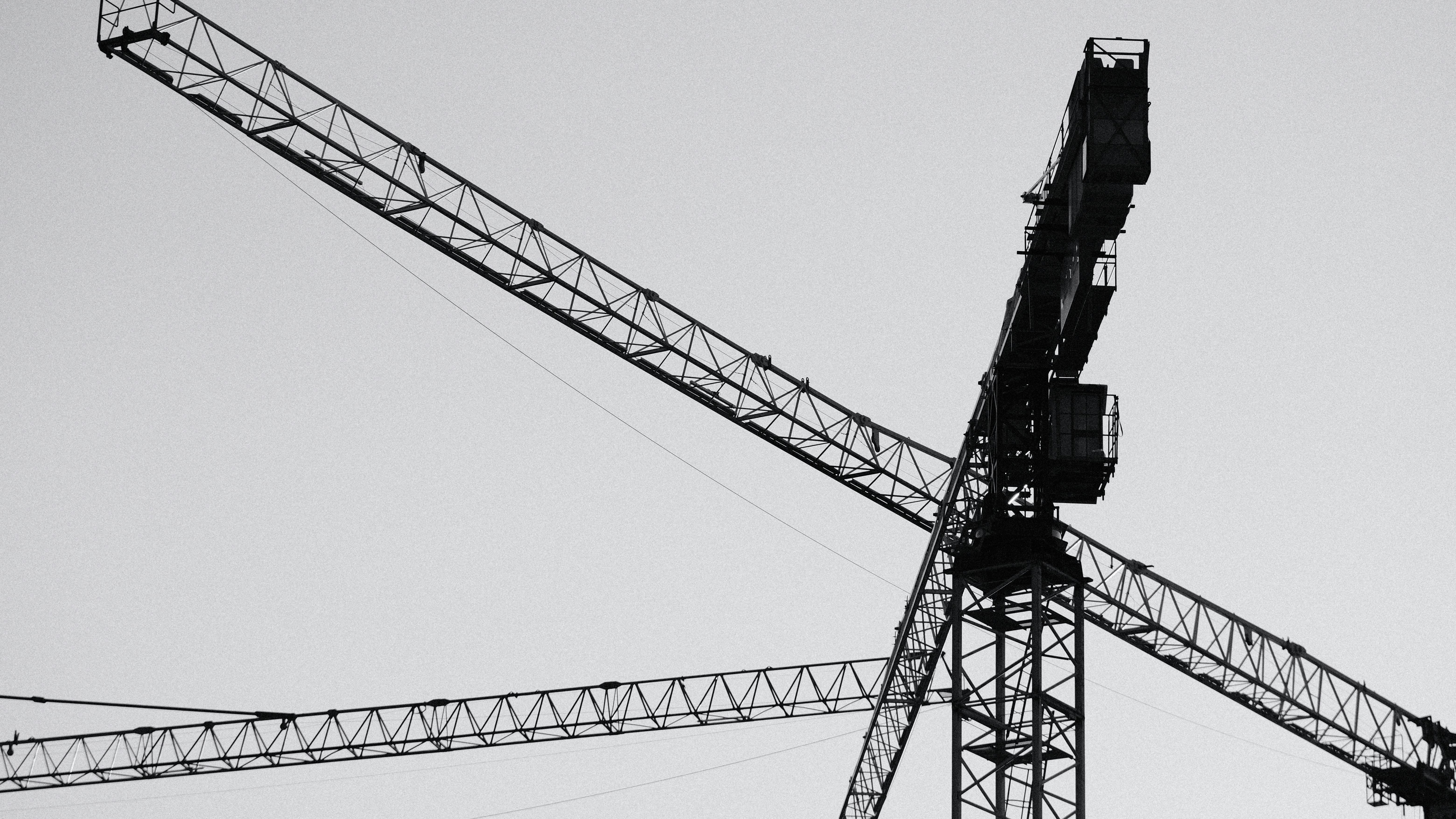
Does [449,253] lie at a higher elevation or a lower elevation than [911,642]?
higher

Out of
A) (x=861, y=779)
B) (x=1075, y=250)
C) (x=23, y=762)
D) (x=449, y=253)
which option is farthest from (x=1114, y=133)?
(x=23, y=762)

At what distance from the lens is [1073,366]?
44.7 metres

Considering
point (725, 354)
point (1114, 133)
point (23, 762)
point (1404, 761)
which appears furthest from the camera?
point (23, 762)

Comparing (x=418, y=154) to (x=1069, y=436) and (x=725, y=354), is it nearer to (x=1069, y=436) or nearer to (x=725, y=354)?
(x=725, y=354)

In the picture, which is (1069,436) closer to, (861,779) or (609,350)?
(609,350)

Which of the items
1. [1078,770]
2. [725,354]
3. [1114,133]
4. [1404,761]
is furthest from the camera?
[1404,761]

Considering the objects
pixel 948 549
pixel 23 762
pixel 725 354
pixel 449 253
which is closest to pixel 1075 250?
pixel 948 549

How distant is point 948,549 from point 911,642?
281 inches

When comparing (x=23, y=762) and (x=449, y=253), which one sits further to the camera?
(x=23, y=762)

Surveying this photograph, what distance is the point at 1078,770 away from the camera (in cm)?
4525

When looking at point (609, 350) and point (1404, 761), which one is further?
point (1404, 761)

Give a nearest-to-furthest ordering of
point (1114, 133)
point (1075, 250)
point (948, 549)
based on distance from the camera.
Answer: point (1114, 133) < point (1075, 250) < point (948, 549)

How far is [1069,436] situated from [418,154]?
2249cm

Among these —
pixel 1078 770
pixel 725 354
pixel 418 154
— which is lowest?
pixel 1078 770
